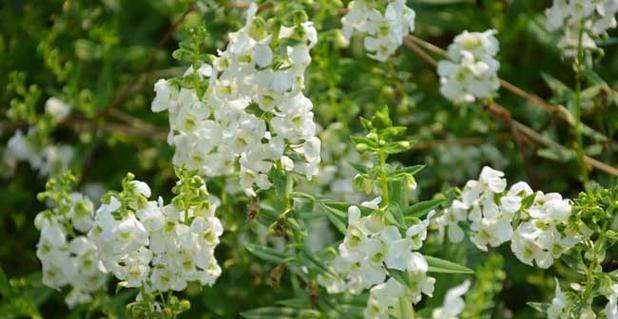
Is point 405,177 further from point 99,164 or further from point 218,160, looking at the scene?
point 99,164

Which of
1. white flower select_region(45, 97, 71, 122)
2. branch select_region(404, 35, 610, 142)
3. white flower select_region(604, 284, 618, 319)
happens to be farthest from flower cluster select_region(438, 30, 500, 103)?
white flower select_region(45, 97, 71, 122)

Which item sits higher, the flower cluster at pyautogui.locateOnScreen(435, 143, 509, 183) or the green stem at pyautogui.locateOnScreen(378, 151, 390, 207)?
the green stem at pyautogui.locateOnScreen(378, 151, 390, 207)

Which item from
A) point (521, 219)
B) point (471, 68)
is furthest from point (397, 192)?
point (471, 68)

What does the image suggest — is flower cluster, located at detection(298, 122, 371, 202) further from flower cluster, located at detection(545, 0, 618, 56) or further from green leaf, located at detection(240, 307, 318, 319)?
flower cluster, located at detection(545, 0, 618, 56)

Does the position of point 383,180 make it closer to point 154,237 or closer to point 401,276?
point 401,276

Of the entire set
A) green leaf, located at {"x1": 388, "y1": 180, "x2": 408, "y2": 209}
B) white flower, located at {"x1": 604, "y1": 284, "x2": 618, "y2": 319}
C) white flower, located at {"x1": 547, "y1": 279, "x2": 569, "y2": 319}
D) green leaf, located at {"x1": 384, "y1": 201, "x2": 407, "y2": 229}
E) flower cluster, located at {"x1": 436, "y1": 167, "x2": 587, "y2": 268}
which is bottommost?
white flower, located at {"x1": 547, "y1": 279, "x2": 569, "y2": 319}

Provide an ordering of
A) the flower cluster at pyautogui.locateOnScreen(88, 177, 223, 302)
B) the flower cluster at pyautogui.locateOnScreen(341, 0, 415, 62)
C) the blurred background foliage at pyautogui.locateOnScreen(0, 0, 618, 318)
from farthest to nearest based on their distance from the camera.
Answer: the blurred background foliage at pyautogui.locateOnScreen(0, 0, 618, 318)
the flower cluster at pyautogui.locateOnScreen(341, 0, 415, 62)
the flower cluster at pyautogui.locateOnScreen(88, 177, 223, 302)

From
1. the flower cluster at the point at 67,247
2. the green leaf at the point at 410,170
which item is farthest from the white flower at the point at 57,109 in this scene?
the green leaf at the point at 410,170
